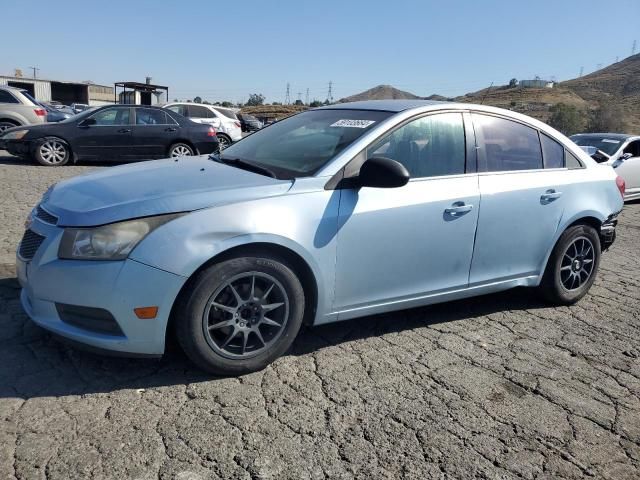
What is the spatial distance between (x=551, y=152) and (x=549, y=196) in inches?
18.0

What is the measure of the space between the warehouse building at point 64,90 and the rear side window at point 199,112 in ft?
143

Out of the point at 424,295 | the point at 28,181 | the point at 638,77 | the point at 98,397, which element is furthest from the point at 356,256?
the point at 638,77

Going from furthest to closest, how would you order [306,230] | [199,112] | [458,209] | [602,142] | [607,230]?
1. [199,112]
2. [602,142]
3. [607,230]
4. [458,209]
5. [306,230]

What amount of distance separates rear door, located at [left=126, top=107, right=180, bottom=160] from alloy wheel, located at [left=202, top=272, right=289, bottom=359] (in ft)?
33.2

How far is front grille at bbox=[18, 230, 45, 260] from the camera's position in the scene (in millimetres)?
2965

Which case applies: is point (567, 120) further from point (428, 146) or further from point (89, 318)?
point (89, 318)

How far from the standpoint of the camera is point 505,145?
162 inches

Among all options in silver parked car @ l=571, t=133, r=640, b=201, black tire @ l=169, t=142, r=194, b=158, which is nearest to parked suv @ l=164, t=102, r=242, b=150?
black tire @ l=169, t=142, r=194, b=158

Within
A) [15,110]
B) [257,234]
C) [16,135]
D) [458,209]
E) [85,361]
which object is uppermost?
[15,110]

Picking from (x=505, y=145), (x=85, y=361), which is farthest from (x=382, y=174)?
(x=85, y=361)

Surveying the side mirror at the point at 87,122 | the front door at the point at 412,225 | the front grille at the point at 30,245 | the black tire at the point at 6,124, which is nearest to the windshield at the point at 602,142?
the front door at the point at 412,225

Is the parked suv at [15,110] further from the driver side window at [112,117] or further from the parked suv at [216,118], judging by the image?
the parked suv at [216,118]

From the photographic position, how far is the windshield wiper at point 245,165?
3.42 meters

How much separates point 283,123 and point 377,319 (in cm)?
179
